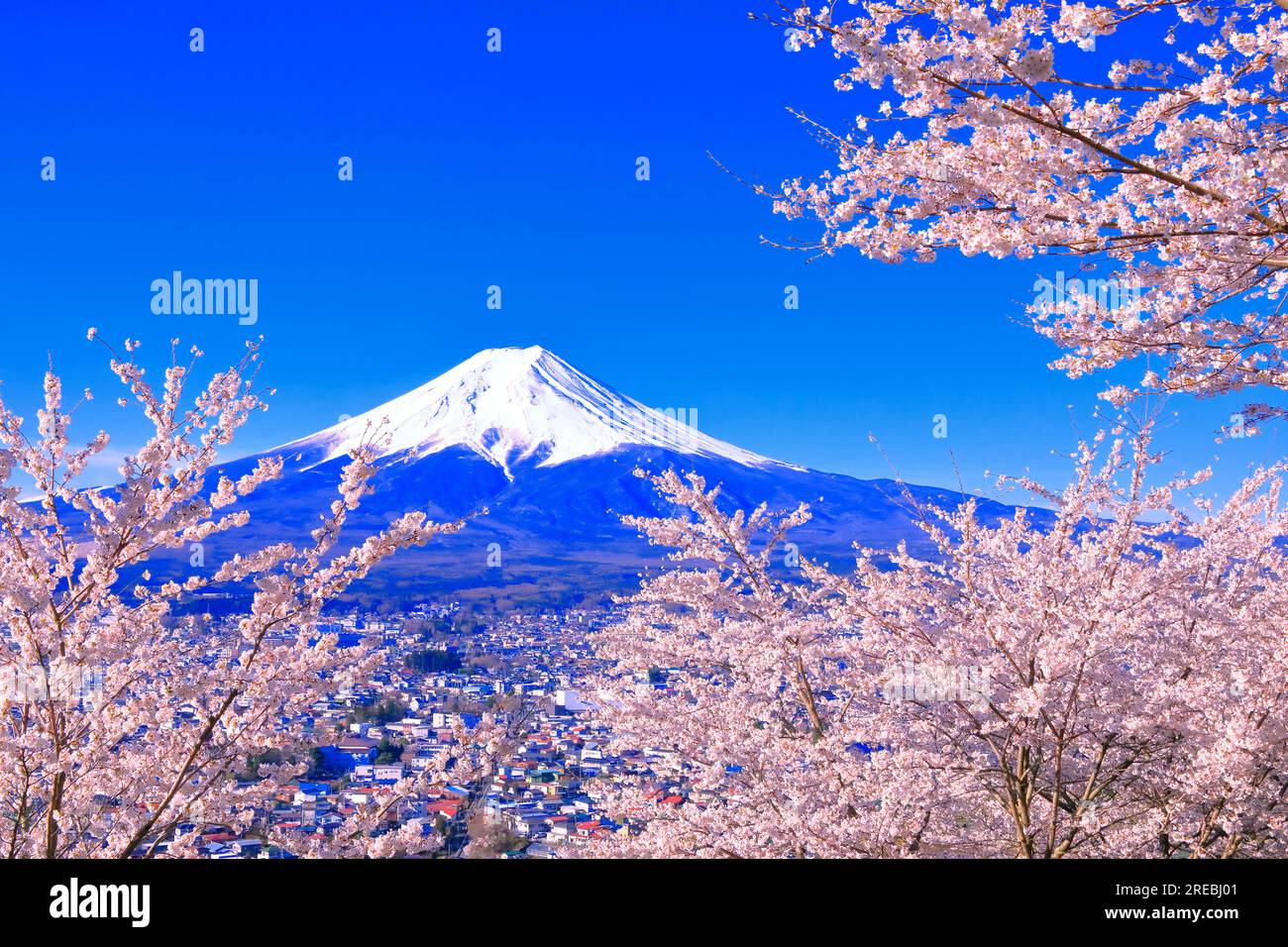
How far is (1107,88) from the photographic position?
2.95 meters

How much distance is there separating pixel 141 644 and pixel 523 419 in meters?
85.4

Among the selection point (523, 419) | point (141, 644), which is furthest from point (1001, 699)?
point (523, 419)

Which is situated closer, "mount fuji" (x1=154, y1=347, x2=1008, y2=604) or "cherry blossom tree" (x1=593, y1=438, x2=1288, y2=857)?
"cherry blossom tree" (x1=593, y1=438, x2=1288, y2=857)

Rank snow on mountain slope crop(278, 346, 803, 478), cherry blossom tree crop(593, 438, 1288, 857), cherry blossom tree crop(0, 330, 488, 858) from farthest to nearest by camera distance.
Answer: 1. snow on mountain slope crop(278, 346, 803, 478)
2. cherry blossom tree crop(593, 438, 1288, 857)
3. cherry blossom tree crop(0, 330, 488, 858)

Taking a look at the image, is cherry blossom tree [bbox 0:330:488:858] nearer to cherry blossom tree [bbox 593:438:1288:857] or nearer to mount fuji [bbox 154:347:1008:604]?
cherry blossom tree [bbox 593:438:1288:857]

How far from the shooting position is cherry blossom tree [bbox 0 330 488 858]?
331 centimetres

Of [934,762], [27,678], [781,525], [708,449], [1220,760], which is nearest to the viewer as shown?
[27,678]

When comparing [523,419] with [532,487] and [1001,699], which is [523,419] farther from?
[1001,699]

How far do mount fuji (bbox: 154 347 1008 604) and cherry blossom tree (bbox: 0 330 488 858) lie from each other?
75.6 feet

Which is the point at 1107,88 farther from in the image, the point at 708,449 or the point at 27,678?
the point at 708,449

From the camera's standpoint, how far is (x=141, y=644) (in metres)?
3.53

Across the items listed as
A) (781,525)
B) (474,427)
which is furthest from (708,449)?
(781,525)

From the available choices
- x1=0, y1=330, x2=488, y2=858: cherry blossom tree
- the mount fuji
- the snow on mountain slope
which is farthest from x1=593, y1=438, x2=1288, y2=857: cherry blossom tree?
the snow on mountain slope

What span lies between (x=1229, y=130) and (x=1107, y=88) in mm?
670
